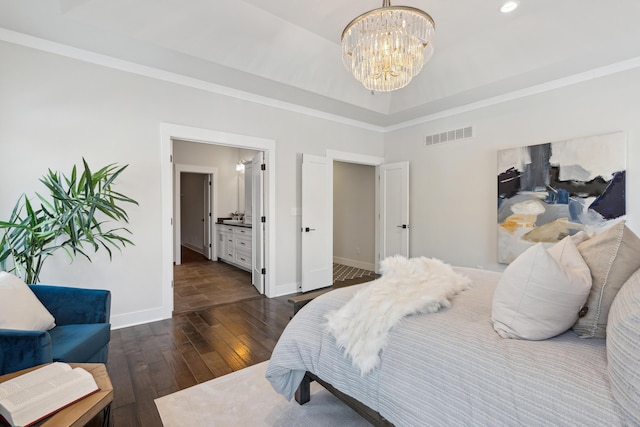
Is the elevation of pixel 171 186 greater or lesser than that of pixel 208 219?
greater

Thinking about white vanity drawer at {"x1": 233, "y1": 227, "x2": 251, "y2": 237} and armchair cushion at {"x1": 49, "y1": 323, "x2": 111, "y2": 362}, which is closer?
armchair cushion at {"x1": 49, "y1": 323, "x2": 111, "y2": 362}

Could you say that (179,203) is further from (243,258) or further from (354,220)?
(354,220)

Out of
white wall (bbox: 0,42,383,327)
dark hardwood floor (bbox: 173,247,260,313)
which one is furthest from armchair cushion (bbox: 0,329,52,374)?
dark hardwood floor (bbox: 173,247,260,313)

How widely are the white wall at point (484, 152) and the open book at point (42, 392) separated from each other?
4445 millimetres

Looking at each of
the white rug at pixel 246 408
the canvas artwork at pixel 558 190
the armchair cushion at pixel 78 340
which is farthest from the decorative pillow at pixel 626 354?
the canvas artwork at pixel 558 190

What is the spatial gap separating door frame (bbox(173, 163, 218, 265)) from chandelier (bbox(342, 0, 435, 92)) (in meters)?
5.18

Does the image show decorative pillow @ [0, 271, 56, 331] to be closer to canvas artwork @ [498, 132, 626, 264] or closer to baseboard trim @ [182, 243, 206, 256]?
canvas artwork @ [498, 132, 626, 264]

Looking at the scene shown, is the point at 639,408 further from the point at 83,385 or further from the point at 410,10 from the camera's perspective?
the point at 410,10

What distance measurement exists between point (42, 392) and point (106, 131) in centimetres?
272

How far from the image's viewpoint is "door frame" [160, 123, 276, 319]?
3338mm

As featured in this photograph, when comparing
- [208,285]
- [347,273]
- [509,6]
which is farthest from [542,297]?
[347,273]

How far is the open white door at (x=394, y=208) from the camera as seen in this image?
504 cm

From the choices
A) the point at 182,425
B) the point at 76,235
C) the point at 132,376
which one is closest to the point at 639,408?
the point at 182,425

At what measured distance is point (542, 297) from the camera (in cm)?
113
